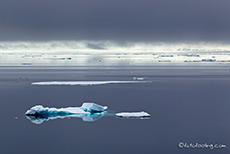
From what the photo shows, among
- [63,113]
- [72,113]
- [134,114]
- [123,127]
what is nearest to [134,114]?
[134,114]

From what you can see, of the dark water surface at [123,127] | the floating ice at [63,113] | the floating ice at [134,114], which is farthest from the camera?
the floating ice at [134,114]

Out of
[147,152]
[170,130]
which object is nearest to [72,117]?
[170,130]

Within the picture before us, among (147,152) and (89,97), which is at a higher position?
(89,97)

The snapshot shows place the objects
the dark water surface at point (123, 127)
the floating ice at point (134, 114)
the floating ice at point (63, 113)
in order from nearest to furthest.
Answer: the dark water surface at point (123, 127)
the floating ice at point (63, 113)
the floating ice at point (134, 114)

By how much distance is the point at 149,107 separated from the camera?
67.1 ft

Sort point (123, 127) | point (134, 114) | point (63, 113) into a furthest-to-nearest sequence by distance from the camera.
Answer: point (134, 114) < point (63, 113) < point (123, 127)

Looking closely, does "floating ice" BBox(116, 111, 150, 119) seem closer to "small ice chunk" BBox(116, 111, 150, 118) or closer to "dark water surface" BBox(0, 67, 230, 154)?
"small ice chunk" BBox(116, 111, 150, 118)

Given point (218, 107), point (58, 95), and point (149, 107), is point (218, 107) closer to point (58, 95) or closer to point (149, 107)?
point (149, 107)

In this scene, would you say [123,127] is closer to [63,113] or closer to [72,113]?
[72,113]

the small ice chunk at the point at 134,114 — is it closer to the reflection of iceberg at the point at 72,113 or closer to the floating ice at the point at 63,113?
the reflection of iceberg at the point at 72,113

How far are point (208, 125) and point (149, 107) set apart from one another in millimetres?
4852

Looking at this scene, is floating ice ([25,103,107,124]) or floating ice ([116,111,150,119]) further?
floating ice ([116,111,150,119])

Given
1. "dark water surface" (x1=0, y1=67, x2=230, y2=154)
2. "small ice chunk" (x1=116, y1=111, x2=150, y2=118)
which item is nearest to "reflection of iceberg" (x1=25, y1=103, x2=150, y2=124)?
"small ice chunk" (x1=116, y1=111, x2=150, y2=118)

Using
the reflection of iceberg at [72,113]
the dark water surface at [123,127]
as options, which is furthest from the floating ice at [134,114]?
the dark water surface at [123,127]
